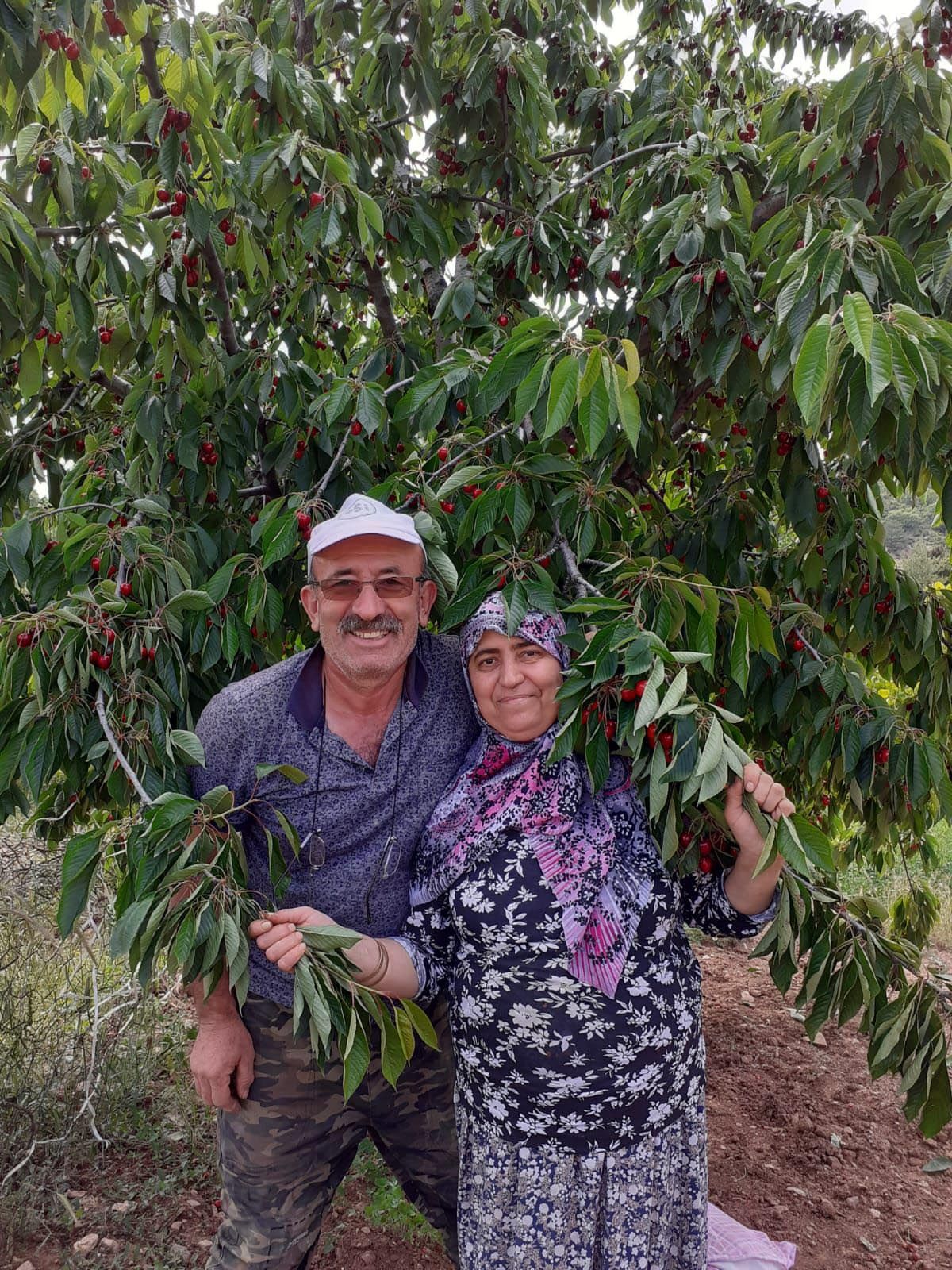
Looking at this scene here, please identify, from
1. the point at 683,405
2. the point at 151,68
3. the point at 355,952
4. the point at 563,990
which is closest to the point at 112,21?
the point at 151,68

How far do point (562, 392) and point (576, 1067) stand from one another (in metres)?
1.23

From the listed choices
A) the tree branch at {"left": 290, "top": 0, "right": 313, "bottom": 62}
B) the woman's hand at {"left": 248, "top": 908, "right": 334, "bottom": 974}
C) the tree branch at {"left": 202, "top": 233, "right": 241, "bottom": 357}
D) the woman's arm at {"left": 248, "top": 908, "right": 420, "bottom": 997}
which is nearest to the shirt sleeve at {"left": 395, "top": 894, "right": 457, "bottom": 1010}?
the woman's arm at {"left": 248, "top": 908, "right": 420, "bottom": 997}

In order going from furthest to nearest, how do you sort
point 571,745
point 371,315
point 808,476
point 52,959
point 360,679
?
point 371,315
point 52,959
point 808,476
point 360,679
point 571,745

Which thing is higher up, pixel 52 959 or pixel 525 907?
pixel 525 907

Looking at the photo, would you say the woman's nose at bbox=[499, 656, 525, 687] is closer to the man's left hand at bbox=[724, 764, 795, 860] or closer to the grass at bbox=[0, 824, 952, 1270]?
the man's left hand at bbox=[724, 764, 795, 860]

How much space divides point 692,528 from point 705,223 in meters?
0.91

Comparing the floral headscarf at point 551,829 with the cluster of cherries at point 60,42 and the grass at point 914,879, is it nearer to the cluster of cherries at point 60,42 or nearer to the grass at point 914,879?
the cluster of cherries at point 60,42

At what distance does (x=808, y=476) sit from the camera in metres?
2.61

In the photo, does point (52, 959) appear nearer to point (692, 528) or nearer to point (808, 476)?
point (692, 528)

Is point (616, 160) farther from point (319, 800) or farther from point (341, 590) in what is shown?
point (319, 800)

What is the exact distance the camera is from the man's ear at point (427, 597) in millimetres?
2074

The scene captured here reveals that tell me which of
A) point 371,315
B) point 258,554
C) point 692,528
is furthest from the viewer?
point 371,315

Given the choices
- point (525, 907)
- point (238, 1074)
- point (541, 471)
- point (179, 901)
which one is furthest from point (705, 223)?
point (238, 1074)

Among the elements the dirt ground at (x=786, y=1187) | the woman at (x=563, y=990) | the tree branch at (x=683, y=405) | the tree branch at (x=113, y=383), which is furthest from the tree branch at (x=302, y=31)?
the dirt ground at (x=786, y=1187)
